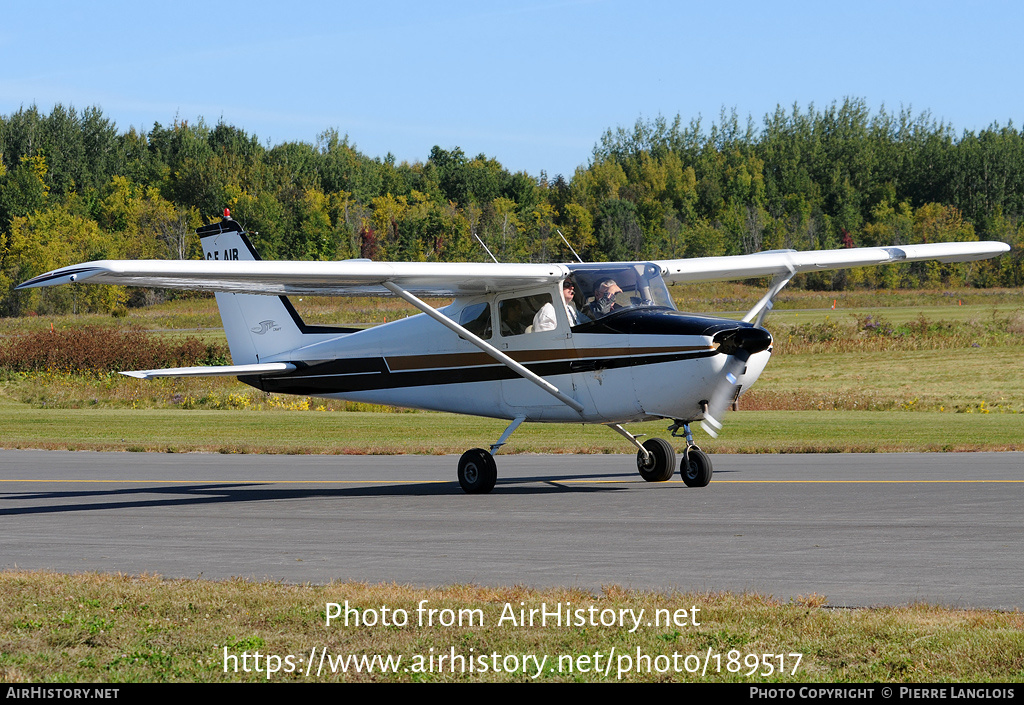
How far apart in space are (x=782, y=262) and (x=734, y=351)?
398 cm

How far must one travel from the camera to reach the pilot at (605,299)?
556 inches

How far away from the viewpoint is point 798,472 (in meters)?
16.5

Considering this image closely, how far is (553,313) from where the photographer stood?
14562 mm

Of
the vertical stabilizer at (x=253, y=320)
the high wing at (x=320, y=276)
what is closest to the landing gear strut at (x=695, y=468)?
the high wing at (x=320, y=276)

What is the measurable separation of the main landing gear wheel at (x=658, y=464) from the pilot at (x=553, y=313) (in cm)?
236

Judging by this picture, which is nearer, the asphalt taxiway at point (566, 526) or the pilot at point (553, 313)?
the asphalt taxiway at point (566, 526)

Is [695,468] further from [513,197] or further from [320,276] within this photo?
[513,197]

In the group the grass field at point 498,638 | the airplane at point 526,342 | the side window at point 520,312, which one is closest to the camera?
the grass field at point 498,638

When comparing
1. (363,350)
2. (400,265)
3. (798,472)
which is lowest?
(798,472)

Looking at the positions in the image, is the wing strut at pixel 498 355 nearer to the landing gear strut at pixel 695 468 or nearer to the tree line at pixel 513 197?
the landing gear strut at pixel 695 468

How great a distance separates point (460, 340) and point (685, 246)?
94922 mm

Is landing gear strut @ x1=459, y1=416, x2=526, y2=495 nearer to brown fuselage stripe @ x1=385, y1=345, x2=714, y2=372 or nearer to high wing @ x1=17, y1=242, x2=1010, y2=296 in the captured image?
brown fuselage stripe @ x1=385, y1=345, x2=714, y2=372

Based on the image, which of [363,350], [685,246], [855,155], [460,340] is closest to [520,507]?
[460,340]
